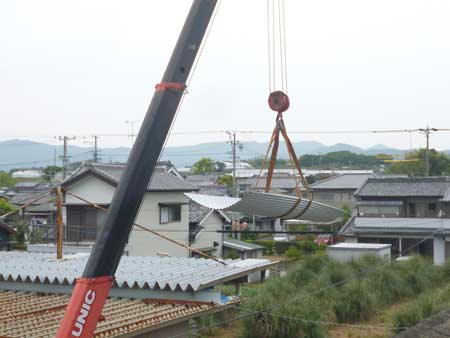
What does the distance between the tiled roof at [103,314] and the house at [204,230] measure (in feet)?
51.7

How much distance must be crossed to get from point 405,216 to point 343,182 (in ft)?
50.6

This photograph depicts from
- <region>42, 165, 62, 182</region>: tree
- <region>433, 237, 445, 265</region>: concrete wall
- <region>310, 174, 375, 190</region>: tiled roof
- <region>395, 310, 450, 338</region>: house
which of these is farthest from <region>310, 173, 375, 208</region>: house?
<region>395, 310, 450, 338</region>: house

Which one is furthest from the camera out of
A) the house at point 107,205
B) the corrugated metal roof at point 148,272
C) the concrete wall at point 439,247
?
the concrete wall at point 439,247

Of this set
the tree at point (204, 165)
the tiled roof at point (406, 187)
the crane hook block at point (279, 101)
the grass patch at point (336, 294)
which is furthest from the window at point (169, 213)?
the tree at point (204, 165)

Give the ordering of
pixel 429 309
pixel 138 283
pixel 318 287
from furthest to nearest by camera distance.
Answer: pixel 318 287
pixel 429 309
pixel 138 283

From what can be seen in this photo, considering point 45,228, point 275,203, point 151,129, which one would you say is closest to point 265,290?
point 275,203

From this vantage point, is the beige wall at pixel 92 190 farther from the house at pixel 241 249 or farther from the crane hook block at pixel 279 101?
the crane hook block at pixel 279 101

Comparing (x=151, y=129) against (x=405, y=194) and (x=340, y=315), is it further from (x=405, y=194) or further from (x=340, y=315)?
(x=405, y=194)

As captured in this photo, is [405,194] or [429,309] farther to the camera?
[405,194]

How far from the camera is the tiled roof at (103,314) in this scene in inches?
286

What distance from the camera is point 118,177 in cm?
2228

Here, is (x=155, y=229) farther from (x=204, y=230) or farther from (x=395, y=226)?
(x=395, y=226)

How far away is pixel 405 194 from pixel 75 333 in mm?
25028

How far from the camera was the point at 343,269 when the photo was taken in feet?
54.6
